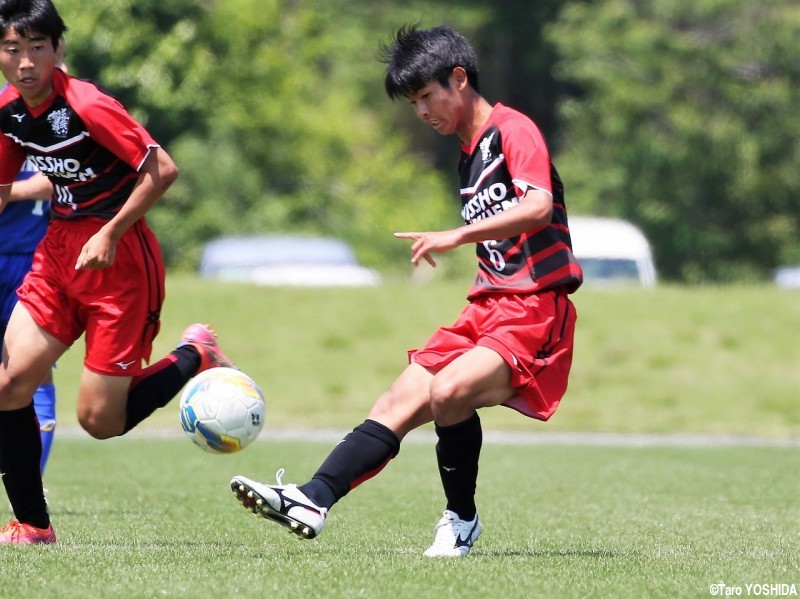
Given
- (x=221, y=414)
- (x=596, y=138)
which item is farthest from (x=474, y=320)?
(x=596, y=138)

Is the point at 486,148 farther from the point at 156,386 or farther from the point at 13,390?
the point at 13,390

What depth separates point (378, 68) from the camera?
38.9 meters

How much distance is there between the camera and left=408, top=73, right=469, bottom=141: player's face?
542 centimetres

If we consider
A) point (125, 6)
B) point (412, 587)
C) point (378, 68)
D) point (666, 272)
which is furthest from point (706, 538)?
point (378, 68)

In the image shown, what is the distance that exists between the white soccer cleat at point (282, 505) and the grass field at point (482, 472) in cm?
15

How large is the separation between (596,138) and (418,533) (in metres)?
27.6

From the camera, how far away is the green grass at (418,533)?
4.71 m

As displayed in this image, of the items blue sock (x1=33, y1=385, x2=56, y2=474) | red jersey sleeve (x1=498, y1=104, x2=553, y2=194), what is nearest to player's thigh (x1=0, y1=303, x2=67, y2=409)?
blue sock (x1=33, y1=385, x2=56, y2=474)

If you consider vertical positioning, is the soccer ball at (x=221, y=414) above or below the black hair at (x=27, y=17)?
below

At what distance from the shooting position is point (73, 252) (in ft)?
18.7

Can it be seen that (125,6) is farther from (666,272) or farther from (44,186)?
(44,186)

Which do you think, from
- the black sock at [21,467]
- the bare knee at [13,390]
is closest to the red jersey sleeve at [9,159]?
the bare knee at [13,390]

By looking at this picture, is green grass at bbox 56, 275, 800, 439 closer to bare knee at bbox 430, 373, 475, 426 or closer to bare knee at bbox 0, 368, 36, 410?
bare knee at bbox 0, 368, 36, 410

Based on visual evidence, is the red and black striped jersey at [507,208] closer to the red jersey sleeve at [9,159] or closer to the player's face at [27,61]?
the player's face at [27,61]
